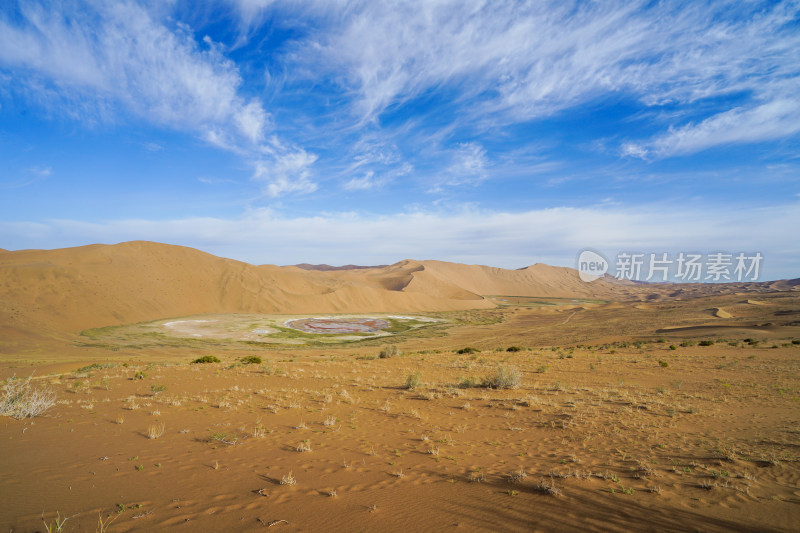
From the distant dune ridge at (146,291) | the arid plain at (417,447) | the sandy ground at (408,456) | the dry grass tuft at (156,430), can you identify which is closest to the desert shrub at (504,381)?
the arid plain at (417,447)

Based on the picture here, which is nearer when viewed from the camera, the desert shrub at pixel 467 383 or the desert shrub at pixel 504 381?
the desert shrub at pixel 504 381

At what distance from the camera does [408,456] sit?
681cm

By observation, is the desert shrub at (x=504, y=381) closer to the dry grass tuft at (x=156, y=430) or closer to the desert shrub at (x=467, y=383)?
the desert shrub at (x=467, y=383)

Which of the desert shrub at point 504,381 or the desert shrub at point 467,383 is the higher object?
the desert shrub at point 504,381

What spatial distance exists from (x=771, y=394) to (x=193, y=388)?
63.8ft

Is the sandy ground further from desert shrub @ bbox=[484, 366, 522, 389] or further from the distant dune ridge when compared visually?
the distant dune ridge

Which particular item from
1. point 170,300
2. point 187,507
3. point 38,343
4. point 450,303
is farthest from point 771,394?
point 450,303

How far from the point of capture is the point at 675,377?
15.1 metres

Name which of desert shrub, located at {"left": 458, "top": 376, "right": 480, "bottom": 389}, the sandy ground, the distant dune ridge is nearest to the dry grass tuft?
the sandy ground

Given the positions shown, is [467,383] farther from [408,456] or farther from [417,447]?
[408,456]

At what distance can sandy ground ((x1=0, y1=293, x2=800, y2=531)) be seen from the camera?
4.55 m

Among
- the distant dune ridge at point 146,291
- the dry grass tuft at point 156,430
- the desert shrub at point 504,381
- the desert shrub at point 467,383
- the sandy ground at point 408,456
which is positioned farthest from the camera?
the distant dune ridge at point 146,291

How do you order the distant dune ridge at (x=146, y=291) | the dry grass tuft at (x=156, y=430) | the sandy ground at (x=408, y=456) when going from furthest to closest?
the distant dune ridge at (x=146, y=291) < the dry grass tuft at (x=156, y=430) < the sandy ground at (x=408, y=456)

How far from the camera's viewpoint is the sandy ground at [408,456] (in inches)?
179
